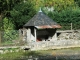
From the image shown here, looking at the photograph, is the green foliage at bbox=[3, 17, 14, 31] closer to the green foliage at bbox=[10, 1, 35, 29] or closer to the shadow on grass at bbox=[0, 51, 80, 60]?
the green foliage at bbox=[10, 1, 35, 29]

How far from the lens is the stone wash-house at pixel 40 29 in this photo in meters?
35.5

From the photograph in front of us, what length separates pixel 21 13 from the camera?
4069 cm

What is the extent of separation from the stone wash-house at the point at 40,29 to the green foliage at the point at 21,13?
140 inches

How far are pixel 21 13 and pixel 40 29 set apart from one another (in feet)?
16.8

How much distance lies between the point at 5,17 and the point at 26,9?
3220mm

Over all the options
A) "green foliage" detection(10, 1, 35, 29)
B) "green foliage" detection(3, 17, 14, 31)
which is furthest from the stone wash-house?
"green foliage" detection(3, 17, 14, 31)

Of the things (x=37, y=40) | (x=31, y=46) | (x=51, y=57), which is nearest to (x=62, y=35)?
(x=37, y=40)

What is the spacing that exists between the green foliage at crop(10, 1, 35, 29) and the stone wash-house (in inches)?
140

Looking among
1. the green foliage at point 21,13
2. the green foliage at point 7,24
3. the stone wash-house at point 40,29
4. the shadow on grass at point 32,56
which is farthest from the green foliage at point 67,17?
the shadow on grass at point 32,56

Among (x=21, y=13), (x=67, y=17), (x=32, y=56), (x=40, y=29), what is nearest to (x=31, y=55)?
(x=32, y=56)

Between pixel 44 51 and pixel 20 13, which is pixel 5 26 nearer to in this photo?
pixel 20 13

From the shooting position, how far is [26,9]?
40812 millimetres

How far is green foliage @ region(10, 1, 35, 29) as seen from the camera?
40.3 meters

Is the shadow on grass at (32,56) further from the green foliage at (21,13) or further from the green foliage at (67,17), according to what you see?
the green foliage at (67,17)
